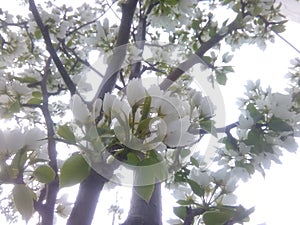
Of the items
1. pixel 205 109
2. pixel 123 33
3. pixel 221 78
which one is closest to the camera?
pixel 205 109

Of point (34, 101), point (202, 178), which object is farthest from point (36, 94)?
point (202, 178)

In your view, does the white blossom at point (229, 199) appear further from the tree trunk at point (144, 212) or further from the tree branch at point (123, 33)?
the tree branch at point (123, 33)

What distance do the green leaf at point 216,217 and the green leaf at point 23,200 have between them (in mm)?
234

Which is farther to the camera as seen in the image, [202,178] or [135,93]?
[202,178]

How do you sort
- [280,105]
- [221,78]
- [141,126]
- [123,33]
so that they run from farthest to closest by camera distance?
[221,78], [123,33], [280,105], [141,126]

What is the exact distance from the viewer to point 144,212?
0.66m

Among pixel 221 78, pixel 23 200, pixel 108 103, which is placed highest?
pixel 221 78

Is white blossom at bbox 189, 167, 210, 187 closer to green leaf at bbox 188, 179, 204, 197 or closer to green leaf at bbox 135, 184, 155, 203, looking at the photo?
green leaf at bbox 188, 179, 204, 197

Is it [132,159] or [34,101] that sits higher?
[34,101]

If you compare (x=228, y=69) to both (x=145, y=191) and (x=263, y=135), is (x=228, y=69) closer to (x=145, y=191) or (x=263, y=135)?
(x=263, y=135)

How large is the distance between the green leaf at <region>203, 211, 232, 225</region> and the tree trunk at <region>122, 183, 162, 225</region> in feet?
0.49

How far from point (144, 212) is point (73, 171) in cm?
29

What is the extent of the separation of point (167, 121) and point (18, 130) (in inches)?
7.3

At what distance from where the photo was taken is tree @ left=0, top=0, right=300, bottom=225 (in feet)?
1.37
